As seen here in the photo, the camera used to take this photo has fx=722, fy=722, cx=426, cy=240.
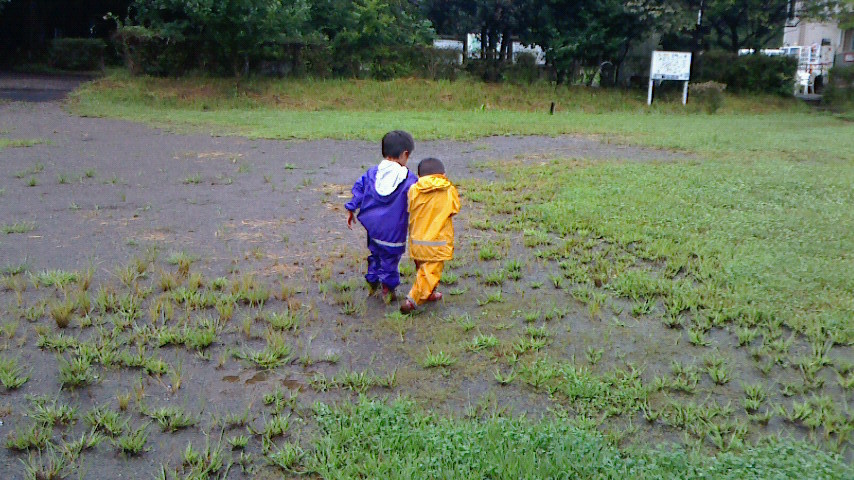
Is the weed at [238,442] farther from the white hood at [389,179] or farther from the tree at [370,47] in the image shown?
the tree at [370,47]

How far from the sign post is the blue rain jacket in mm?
20267

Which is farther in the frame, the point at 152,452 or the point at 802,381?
the point at 802,381

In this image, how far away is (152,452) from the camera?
9.89 ft

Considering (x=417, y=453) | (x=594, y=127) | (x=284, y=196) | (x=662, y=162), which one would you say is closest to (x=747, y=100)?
(x=594, y=127)

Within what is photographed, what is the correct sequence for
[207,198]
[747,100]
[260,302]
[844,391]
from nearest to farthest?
1. [844,391]
2. [260,302]
3. [207,198]
4. [747,100]

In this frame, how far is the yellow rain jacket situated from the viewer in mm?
4516

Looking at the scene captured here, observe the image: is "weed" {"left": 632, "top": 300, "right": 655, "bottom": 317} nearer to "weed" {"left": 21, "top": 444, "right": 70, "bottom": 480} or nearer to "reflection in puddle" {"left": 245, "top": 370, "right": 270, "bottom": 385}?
"reflection in puddle" {"left": 245, "top": 370, "right": 270, "bottom": 385}

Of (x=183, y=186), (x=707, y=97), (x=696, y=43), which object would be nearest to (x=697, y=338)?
(x=183, y=186)

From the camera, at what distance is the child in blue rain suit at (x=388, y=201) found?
462 cm

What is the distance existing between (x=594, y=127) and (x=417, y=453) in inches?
552

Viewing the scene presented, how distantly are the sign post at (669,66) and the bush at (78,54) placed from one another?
19.3 meters

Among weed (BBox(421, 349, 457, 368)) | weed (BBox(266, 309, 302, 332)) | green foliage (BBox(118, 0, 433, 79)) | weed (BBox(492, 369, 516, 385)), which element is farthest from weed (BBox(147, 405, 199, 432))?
green foliage (BBox(118, 0, 433, 79))

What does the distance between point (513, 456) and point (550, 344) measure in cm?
129

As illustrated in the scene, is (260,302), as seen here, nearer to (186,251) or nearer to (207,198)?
(186,251)
